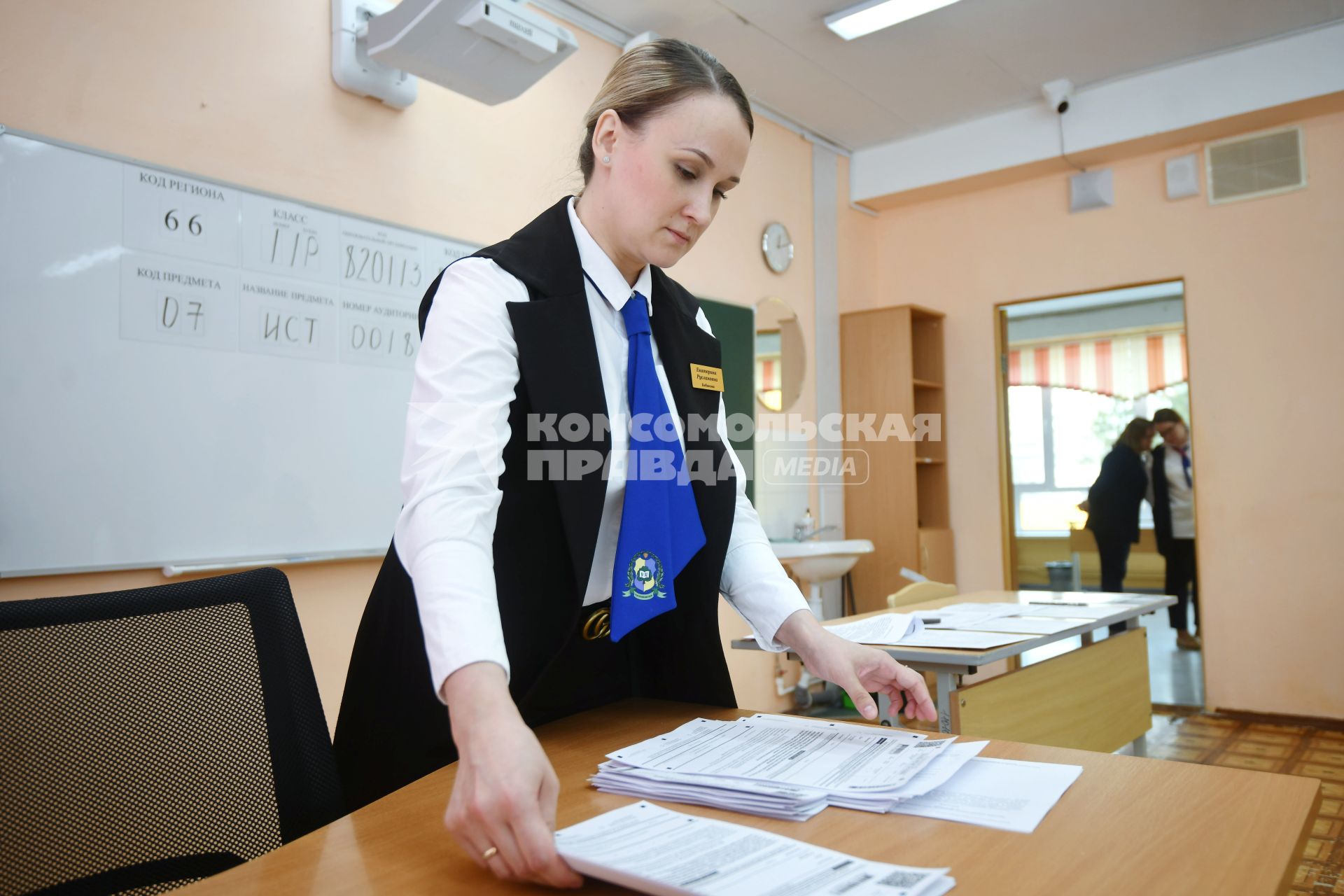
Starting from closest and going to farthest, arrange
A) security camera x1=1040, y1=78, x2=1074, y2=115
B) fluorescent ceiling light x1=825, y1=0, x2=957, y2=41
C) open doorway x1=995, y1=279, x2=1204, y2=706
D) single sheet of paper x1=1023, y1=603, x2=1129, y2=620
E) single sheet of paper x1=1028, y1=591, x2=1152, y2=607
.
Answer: single sheet of paper x1=1023, y1=603, x2=1129, y2=620 < single sheet of paper x1=1028, y1=591, x2=1152, y2=607 < fluorescent ceiling light x1=825, y1=0, x2=957, y2=41 < security camera x1=1040, y1=78, x2=1074, y2=115 < open doorway x1=995, y1=279, x2=1204, y2=706

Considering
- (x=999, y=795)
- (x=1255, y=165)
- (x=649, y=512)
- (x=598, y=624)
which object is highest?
(x=1255, y=165)

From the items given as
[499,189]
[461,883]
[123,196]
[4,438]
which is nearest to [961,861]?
[461,883]

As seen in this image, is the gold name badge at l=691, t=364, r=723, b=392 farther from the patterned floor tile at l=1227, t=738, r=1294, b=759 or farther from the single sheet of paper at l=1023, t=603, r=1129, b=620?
the patterned floor tile at l=1227, t=738, r=1294, b=759

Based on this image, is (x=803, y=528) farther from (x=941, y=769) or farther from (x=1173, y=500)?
(x=941, y=769)

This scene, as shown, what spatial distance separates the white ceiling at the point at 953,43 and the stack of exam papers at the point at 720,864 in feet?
11.7

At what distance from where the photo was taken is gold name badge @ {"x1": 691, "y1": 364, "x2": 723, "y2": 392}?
116cm

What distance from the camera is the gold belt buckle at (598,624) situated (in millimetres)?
1014

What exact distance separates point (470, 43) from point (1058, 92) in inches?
125

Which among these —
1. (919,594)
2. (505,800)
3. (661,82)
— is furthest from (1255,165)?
(505,800)

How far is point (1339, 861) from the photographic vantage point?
2.46 meters

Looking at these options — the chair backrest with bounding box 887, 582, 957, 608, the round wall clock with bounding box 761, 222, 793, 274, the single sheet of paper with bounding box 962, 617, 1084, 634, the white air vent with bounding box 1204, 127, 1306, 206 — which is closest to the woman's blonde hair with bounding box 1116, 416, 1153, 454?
the white air vent with bounding box 1204, 127, 1306, 206

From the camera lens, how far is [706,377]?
1191 millimetres

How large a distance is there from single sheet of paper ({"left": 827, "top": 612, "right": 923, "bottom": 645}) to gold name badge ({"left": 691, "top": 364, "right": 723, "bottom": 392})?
864mm

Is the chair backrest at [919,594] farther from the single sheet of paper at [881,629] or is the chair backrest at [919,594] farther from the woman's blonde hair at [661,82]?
the woman's blonde hair at [661,82]
